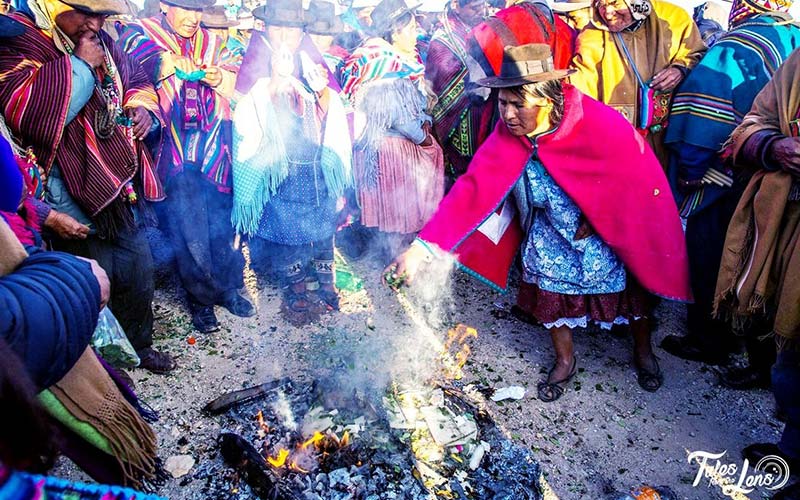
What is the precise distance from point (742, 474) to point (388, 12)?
16.7 feet

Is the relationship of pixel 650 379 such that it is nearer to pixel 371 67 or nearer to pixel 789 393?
pixel 789 393

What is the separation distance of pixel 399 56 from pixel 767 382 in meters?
4.10

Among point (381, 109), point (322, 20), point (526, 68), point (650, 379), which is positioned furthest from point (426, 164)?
point (650, 379)

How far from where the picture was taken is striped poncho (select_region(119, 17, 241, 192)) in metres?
4.02

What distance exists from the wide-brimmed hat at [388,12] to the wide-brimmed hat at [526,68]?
2.32m

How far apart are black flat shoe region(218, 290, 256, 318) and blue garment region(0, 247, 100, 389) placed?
322cm

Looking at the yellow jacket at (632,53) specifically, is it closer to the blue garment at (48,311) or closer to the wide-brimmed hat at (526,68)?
the wide-brimmed hat at (526,68)

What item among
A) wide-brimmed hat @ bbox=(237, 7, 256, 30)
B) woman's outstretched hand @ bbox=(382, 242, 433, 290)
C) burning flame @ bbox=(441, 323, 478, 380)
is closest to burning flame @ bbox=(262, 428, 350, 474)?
woman's outstretched hand @ bbox=(382, 242, 433, 290)

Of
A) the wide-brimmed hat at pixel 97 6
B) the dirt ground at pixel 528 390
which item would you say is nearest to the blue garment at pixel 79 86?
the wide-brimmed hat at pixel 97 6

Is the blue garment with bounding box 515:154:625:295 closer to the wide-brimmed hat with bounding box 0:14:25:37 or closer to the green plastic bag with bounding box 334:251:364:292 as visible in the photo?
the green plastic bag with bounding box 334:251:364:292

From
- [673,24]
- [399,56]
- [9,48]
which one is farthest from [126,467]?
[673,24]

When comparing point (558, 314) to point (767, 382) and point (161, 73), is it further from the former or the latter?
point (161, 73)

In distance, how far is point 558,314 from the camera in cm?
367

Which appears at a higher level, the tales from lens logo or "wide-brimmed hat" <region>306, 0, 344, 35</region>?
"wide-brimmed hat" <region>306, 0, 344, 35</region>
